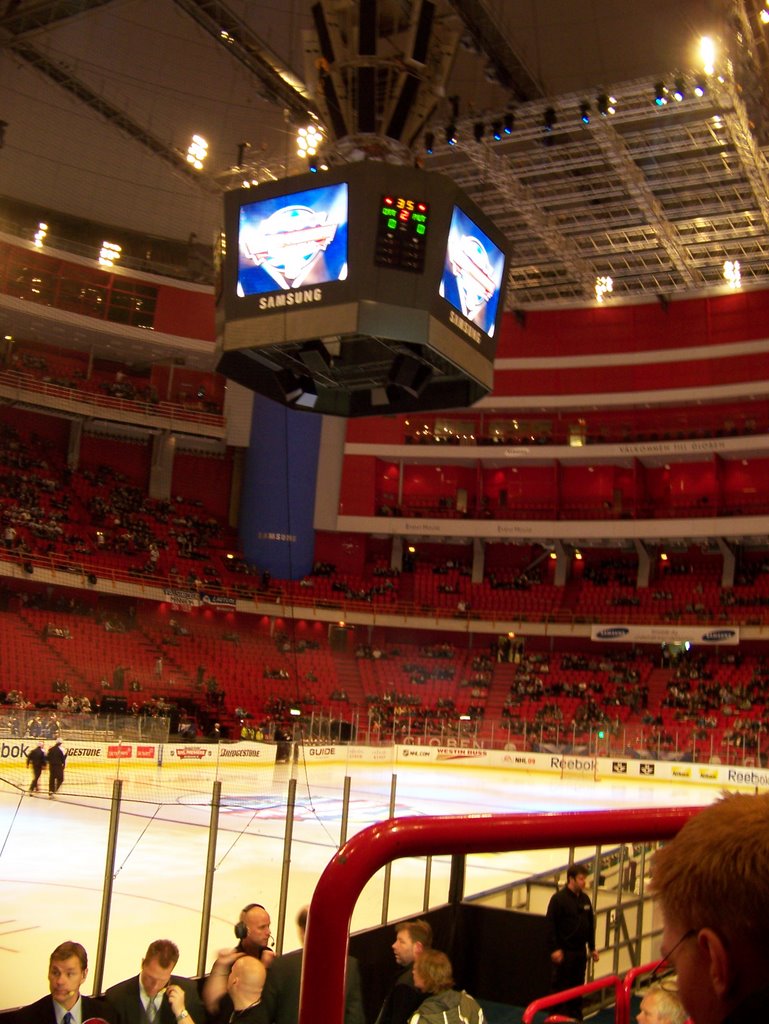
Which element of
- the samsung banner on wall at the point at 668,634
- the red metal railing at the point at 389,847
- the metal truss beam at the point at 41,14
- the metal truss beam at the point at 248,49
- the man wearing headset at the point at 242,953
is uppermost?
the metal truss beam at the point at 41,14

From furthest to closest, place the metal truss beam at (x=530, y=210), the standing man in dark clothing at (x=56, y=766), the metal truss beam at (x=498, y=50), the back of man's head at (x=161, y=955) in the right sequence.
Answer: the metal truss beam at (x=530, y=210) → the metal truss beam at (x=498, y=50) → the standing man in dark clothing at (x=56, y=766) → the back of man's head at (x=161, y=955)

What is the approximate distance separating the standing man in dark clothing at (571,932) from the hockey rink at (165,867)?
523mm

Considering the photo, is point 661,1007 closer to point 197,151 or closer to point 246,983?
point 246,983

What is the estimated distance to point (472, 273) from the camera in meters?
12.3

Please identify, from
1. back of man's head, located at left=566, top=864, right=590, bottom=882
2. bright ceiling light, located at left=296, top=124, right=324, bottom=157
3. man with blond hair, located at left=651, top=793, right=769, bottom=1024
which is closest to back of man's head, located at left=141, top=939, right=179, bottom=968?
back of man's head, located at left=566, top=864, right=590, bottom=882

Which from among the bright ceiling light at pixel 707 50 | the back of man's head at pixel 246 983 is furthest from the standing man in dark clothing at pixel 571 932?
the bright ceiling light at pixel 707 50

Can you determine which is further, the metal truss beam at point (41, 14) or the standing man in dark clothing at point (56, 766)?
the metal truss beam at point (41, 14)

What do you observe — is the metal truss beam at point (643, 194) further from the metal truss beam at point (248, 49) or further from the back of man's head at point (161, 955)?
the back of man's head at point (161, 955)

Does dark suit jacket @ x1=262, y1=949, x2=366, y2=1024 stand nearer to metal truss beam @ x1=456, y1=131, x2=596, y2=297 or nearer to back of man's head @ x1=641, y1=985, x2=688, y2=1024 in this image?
back of man's head @ x1=641, y1=985, x2=688, y2=1024

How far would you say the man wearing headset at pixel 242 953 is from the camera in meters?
3.21

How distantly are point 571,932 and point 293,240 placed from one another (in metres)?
8.31

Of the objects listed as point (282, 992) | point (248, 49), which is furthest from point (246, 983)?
point (248, 49)

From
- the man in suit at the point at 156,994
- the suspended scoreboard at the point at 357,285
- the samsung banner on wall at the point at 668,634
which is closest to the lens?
the man in suit at the point at 156,994

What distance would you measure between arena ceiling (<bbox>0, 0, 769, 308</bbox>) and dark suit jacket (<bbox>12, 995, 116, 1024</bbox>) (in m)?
17.9
